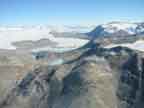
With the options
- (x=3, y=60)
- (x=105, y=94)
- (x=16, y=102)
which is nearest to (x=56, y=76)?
(x=16, y=102)

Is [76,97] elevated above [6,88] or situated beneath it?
elevated above

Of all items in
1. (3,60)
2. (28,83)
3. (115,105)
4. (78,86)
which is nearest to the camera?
(115,105)

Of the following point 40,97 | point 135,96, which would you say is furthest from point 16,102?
point 135,96

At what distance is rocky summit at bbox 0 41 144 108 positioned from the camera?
3600 centimetres

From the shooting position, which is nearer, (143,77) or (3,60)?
(143,77)

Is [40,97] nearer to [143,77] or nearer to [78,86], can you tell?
[78,86]

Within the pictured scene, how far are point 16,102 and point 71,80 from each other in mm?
10555

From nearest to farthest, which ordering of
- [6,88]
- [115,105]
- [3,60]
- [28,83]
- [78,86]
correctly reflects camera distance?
[115,105] < [78,86] < [28,83] < [6,88] < [3,60]

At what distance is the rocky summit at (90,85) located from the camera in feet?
118

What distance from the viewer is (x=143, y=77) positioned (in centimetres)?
3919

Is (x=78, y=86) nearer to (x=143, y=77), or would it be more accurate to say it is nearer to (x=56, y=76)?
(x=56, y=76)

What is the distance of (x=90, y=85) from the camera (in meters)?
38.1

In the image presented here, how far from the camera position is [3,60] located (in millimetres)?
81438

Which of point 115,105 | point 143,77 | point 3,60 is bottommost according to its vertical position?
point 3,60
